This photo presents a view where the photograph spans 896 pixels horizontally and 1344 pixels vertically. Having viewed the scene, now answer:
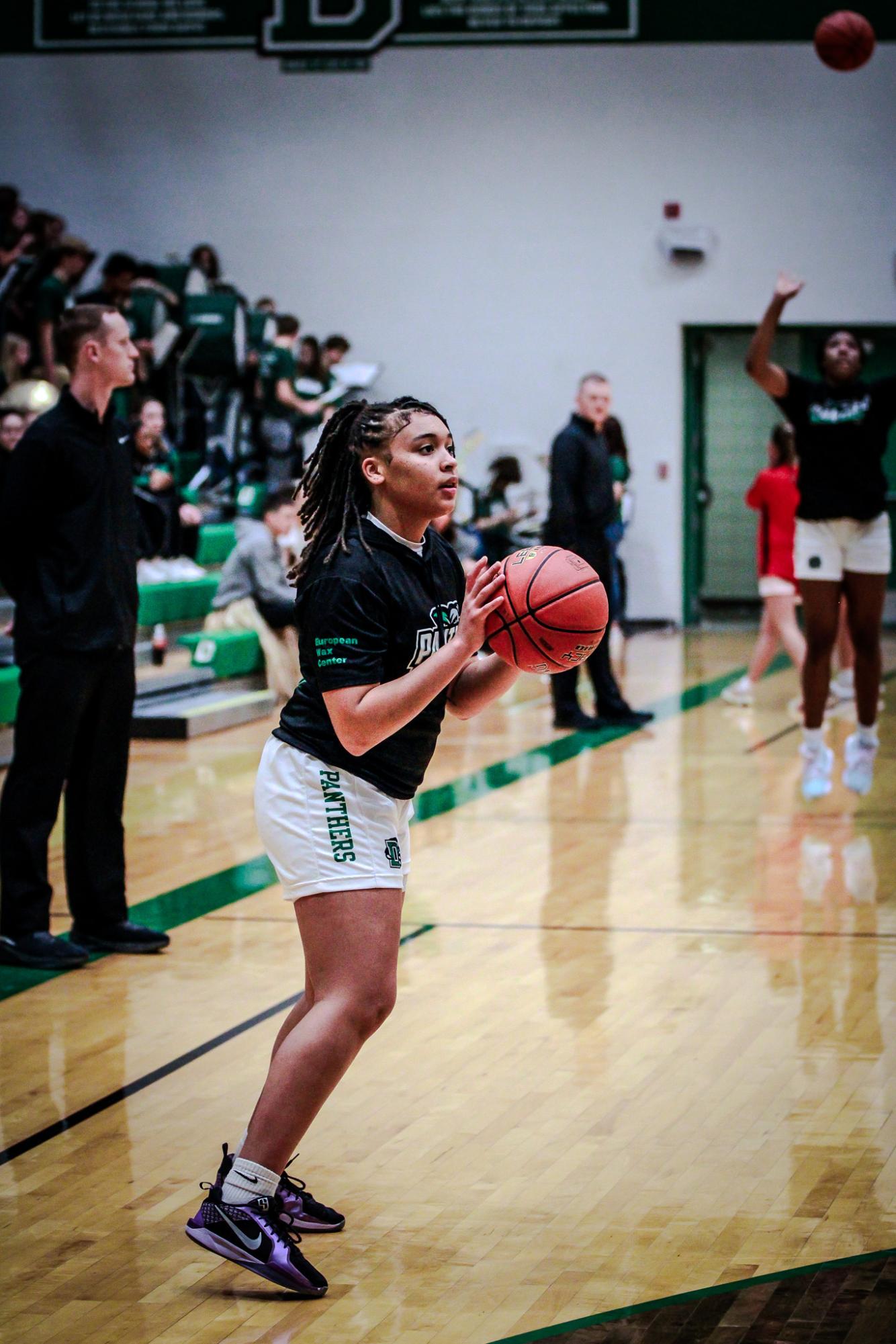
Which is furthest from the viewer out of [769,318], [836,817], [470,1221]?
[836,817]

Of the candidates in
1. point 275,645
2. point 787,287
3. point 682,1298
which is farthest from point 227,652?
point 682,1298

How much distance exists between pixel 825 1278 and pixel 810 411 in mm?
4363

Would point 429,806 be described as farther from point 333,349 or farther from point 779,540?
point 333,349

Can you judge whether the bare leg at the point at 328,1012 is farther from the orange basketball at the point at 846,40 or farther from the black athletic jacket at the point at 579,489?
the orange basketball at the point at 846,40

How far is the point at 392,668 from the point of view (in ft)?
9.93

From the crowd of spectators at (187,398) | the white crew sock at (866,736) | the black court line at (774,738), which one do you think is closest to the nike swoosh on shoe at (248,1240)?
the white crew sock at (866,736)

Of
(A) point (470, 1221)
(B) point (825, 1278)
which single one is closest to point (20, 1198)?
(A) point (470, 1221)

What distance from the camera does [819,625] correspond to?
671 centimetres

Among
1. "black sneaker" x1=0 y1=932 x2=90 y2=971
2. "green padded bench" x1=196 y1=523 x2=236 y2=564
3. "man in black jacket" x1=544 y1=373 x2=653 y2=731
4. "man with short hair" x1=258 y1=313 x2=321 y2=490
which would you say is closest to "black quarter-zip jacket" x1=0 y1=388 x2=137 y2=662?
"black sneaker" x1=0 y1=932 x2=90 y2=971

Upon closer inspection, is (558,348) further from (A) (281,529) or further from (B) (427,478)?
(B) (427,478)

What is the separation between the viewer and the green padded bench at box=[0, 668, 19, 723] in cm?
824

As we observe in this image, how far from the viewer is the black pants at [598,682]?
941 cm

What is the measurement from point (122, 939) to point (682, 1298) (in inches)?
108

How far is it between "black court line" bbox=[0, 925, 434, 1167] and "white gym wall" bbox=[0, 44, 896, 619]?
12.0m
